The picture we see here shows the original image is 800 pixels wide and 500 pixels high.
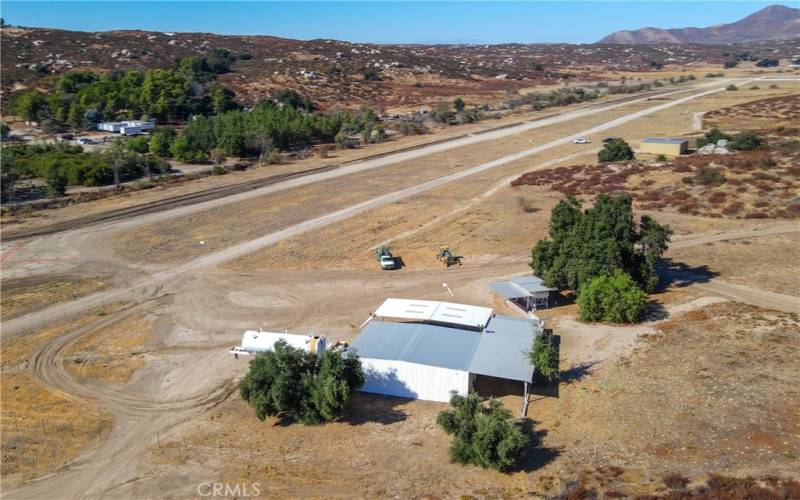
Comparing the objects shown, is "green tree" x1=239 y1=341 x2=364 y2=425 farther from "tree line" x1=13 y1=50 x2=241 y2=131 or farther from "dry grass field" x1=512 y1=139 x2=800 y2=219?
"tree line" x1=13 y1=50 x2=241 y2=131

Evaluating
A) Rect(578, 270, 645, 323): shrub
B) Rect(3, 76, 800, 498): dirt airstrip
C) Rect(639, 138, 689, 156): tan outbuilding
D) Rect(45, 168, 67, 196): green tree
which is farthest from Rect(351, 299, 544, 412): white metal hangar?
Rect(639, 138, 689, 156): tan outbuilding

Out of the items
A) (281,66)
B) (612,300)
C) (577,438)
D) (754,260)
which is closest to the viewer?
(577,438)

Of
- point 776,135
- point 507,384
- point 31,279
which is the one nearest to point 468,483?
point 507,384

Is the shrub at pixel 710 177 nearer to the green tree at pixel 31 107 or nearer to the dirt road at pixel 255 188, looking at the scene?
the dirt road at pixel 255 188

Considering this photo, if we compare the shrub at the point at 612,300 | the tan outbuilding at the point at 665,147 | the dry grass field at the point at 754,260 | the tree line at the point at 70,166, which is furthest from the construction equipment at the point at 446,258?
the tree line at the point at 70,166

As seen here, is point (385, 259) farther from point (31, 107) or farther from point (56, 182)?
point (31, 107)

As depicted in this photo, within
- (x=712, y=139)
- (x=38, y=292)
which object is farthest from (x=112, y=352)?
(x=712, y=139)
